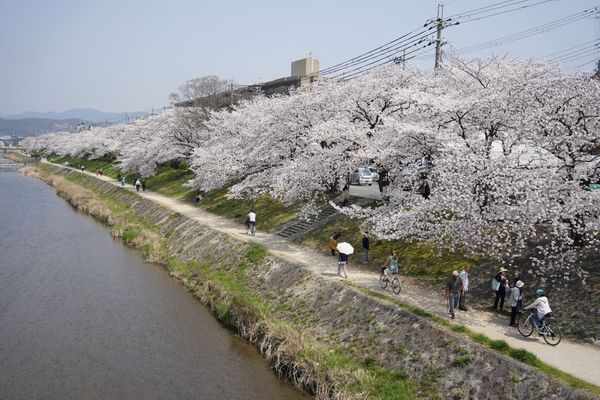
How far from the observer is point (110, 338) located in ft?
66.6

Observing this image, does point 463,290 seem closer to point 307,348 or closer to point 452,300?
point 452,300

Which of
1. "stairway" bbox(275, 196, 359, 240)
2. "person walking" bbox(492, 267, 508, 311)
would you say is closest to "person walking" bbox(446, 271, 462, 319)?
"person walking" bbox(492, 267, 508, 311)

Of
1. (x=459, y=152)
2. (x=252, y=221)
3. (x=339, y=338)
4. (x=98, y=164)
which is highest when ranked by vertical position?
(x=459, y=152)

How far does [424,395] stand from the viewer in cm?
1366

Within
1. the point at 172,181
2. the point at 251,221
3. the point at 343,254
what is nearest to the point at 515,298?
the point at 343,254

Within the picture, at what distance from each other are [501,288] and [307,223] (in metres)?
16.2

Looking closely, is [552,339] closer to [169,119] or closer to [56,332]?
[56,332]

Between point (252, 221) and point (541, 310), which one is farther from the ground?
point (541, 310)

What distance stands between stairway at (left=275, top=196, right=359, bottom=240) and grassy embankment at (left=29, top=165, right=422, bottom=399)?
3.56 meters

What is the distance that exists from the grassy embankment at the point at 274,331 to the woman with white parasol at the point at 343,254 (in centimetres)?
332

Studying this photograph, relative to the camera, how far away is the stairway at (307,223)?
30469mm

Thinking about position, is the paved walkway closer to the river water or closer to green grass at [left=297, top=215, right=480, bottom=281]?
green grass at [left=297, top=215, right=480, bottom=281]

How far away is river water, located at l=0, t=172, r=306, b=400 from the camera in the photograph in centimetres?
1631

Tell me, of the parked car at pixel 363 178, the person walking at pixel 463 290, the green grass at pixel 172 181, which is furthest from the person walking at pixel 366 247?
the green grass at pixel 172 181
